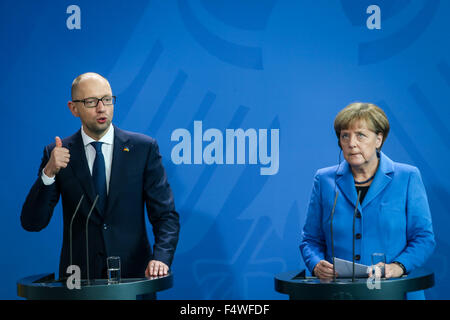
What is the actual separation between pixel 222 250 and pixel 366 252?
4.70ft

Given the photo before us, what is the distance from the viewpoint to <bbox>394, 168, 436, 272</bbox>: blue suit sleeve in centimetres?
314

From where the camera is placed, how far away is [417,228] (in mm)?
3219

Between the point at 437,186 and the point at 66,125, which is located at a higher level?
the point at 66,125

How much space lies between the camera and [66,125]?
4.45 m

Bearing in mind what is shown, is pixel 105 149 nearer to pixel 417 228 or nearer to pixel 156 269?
pixel 156 269

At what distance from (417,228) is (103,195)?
5.49ft

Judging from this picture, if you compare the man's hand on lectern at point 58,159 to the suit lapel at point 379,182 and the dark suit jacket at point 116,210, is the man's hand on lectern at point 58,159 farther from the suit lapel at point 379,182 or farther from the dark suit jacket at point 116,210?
the suit lapel at point 379,182

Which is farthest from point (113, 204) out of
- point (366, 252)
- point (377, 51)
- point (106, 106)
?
point (377, 51)

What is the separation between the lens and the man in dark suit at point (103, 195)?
131 inches

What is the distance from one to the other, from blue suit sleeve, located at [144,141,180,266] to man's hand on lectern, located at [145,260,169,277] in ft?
0.60

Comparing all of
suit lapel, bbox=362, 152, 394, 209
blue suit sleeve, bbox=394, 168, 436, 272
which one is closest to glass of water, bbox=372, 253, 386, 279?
blue suit sleeve, bbox=394, 168, 436, 272

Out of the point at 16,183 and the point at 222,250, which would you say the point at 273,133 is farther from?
the point at 16,183

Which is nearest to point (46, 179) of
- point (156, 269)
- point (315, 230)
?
point (156, 269)
